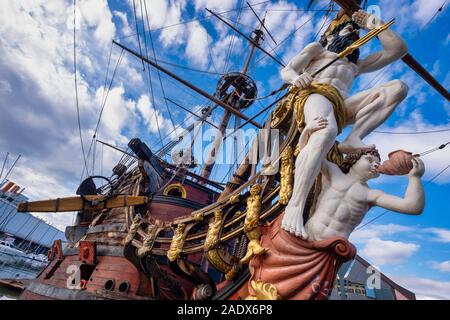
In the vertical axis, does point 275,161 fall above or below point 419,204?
above

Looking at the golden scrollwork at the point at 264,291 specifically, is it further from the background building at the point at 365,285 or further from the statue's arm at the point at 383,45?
the background building at the point at 365,285

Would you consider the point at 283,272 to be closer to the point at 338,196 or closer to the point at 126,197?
the point at 338,196

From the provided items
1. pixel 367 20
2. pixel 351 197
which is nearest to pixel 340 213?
pixel 351 197

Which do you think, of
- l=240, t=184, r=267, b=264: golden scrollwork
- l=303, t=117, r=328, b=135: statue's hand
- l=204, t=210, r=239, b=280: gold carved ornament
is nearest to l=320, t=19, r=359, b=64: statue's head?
l=303, t=117, r=328, b=135: statue's hand

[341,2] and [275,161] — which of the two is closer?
Result: [275,161]

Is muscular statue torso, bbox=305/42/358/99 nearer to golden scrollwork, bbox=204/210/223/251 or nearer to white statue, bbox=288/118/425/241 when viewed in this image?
white statue, bbox=288/118/425/241

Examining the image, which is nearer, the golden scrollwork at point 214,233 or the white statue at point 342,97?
the white statue at point 342,97

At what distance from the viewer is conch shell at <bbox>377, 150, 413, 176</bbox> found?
5.42 ft

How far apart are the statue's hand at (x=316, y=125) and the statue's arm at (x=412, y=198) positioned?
60 centimetres

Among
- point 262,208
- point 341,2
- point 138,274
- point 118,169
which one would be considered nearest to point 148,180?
point 138,274

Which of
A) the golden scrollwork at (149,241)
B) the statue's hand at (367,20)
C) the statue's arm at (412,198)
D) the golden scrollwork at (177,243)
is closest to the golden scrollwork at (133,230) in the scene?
the golden scrollwork at (149,241)

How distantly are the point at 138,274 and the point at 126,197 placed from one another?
58.3 inches

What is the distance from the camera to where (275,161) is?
91.4 inches

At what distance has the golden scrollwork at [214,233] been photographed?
230 centimetres
